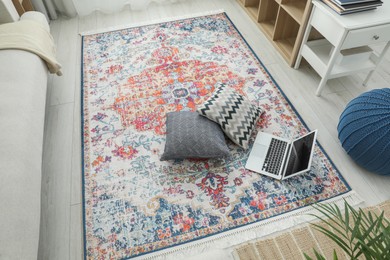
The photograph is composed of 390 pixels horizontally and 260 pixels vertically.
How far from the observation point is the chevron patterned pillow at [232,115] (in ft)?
5.71

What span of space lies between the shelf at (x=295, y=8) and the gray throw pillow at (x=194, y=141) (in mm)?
1106

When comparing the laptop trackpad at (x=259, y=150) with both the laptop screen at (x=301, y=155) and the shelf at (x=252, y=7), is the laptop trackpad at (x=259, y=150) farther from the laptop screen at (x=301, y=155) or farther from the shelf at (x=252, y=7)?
the shelf at (x=252, y=7)

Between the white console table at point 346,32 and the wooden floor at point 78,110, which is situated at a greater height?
the white console table at point 346,32

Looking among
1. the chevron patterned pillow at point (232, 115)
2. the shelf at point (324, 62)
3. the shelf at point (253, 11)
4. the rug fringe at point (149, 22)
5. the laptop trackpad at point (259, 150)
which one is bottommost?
the laptop trackpad at point (259, 150)

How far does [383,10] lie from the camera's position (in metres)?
1.79

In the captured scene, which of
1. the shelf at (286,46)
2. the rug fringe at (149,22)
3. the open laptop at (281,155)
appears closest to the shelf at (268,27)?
the shelf at (286,46)

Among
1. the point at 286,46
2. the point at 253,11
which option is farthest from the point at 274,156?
the point at 253,11

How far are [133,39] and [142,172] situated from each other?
4.76 feet

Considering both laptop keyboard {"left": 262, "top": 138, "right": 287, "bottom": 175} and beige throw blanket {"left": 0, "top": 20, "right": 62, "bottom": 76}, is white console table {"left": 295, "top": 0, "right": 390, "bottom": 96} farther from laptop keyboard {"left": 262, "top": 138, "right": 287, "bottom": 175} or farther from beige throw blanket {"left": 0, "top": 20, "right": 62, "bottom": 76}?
beige throw blanket {"left": 0, "top": 20, "right": 62, "bottom": 76}

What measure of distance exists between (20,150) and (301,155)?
4.88ft

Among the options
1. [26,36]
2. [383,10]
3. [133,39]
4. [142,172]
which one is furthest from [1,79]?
[383,10]

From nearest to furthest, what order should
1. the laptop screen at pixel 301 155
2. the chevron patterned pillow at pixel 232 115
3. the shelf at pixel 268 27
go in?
the laptop screen at pixel 301 155
the chevron patterned pillow at pixel 232 115
the shelf at pixel 268 27

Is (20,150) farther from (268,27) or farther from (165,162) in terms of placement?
(268,27)

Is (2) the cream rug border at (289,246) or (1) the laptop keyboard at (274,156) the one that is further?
(1) the laptop keyboard at (274,156)
